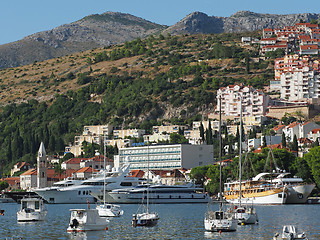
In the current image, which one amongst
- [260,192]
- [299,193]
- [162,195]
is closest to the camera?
[299,193]

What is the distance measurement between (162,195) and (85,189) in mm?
17661

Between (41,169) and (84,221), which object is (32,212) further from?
(41,169)

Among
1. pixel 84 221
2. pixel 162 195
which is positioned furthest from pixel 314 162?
pixel 84 221

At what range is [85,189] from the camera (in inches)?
6024

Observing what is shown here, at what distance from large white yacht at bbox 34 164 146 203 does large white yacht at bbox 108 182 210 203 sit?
181 inches

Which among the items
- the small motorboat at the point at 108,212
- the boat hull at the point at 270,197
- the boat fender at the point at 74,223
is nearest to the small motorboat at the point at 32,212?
the small motorboat at the point at 108,212

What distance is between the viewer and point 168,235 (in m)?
67.3

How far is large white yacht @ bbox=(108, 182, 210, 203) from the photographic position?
146m

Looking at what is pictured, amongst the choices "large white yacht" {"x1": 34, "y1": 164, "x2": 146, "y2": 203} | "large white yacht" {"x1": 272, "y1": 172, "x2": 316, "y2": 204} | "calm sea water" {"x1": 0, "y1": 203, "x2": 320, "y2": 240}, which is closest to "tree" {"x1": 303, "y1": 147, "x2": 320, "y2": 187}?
"large white yacht" {"x1": 272, "y1": 172, "x2": 316, "y2": 204}

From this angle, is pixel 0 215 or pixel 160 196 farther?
pixel 160 196

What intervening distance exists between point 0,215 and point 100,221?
123 feet

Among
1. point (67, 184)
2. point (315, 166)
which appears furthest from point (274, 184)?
point (67, 184)

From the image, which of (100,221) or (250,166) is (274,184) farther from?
(100,221)

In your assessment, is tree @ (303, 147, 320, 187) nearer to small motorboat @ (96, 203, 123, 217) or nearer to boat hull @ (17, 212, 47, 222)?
small motorboat @ (96, 203, 123, 217)
